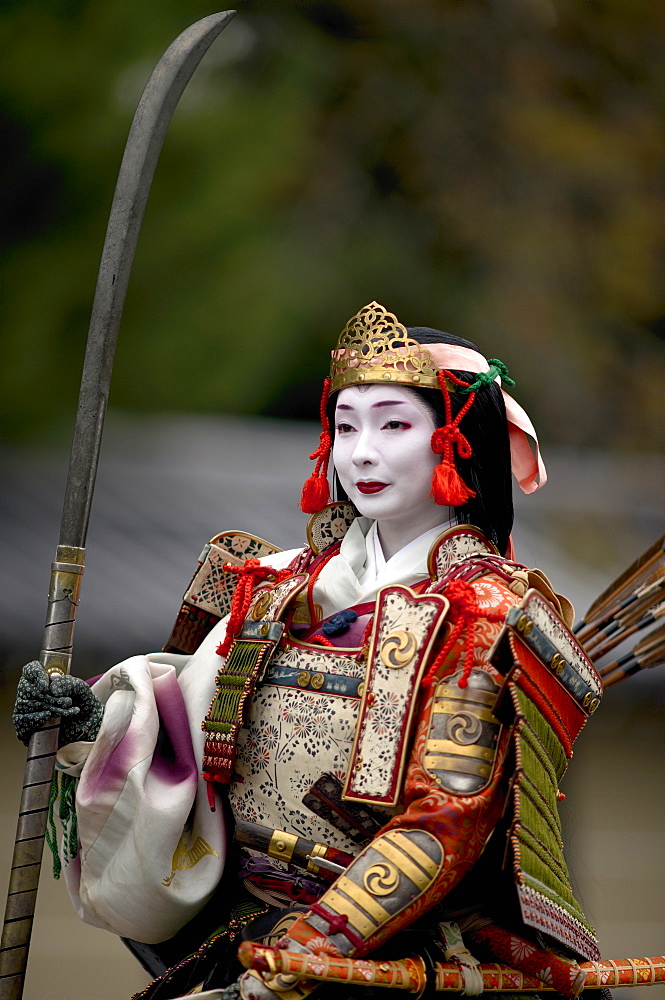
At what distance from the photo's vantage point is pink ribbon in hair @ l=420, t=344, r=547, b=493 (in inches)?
66.2

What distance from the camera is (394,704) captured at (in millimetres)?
1466

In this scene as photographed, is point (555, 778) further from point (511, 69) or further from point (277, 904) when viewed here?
point (511, 69)

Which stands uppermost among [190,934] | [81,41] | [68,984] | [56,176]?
[81,41]

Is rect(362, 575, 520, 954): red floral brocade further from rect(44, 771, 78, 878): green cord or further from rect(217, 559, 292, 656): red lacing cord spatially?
rect(44, 771, 78, 878): green cord

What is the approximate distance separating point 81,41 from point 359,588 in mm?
3076

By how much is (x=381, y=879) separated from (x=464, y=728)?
0.23 m

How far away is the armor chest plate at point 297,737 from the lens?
1.55 m

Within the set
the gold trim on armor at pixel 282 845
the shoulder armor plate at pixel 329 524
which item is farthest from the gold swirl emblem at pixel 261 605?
the gold trim on armor at pixel 282 845

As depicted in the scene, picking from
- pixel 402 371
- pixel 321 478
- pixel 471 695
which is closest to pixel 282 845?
pixel 471 695

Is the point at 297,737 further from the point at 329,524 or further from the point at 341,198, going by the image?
the point at 341,198

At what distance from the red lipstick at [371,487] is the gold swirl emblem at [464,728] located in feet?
1.30

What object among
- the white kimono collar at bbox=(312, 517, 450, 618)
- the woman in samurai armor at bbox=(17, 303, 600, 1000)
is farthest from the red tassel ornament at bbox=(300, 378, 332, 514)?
the white kimono collar at bbox=(312, 517, 450, 618)

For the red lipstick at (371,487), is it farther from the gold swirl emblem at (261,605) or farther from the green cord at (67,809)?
the green cord at (67,809)

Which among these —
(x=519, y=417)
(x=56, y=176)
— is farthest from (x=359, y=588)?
(x=56, y=176)
